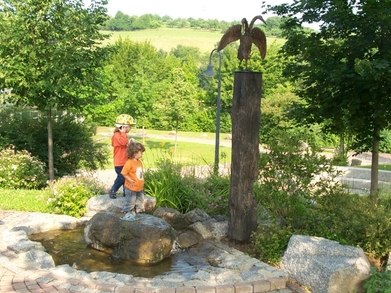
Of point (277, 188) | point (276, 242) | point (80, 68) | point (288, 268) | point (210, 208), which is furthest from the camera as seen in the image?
point (80, 68)

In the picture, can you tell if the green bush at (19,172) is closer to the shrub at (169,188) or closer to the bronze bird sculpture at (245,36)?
the shrub at (169,188)

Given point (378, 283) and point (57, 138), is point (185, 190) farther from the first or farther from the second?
point (57, 138)

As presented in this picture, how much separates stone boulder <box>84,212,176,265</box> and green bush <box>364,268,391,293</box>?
262 cm

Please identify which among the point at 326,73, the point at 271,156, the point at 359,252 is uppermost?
the point at 326,73

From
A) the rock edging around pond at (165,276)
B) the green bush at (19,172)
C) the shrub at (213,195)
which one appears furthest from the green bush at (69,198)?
the green bush at (19,172)

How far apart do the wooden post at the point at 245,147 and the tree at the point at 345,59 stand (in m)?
1.42

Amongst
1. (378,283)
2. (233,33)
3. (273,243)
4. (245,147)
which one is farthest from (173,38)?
(378,283)

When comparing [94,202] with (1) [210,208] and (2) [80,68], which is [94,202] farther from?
(2) [80,68]

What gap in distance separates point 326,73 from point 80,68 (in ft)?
20.6

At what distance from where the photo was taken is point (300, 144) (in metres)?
6.49

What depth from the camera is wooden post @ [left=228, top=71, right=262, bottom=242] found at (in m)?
6.21

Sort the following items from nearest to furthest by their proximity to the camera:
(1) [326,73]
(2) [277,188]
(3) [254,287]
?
(3) [254,287]
(2) [277,188]
(1) [326,73]

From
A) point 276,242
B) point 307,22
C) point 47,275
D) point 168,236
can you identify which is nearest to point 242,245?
point 276,242

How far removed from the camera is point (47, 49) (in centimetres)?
1050
